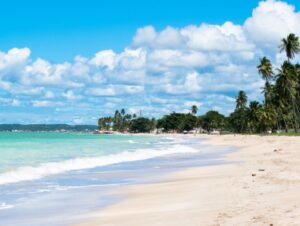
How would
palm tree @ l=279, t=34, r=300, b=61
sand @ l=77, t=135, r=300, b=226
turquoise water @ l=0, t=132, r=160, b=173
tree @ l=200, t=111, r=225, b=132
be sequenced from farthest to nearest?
tree @ l=200, t=111, r=225, b=132, palm tree @ l=279, t=34, r=300, b=61, turquoise water @ l=0, t=132, r=160, b=173, sand @ l=77, t=135, r=300, b=226

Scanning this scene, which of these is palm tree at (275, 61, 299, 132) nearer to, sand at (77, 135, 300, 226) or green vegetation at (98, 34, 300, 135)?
green vegetation at (98, 34, 300, 135)

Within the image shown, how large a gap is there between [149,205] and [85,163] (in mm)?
17922

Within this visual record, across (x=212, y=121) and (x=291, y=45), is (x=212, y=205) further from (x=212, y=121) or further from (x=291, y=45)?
(x=212, y=121)

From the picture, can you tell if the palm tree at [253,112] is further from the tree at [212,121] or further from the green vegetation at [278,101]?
the tree at [212,121]

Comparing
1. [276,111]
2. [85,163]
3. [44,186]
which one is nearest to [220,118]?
[276,111]

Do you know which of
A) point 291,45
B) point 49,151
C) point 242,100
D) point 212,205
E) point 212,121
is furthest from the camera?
point 212,121

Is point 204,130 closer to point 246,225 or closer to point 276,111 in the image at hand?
point 276,111

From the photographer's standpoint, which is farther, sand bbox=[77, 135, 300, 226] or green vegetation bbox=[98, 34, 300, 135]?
green vegetation bbox=[98, 34, 300, 135]

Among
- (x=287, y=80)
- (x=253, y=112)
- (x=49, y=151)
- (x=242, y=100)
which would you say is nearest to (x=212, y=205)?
(x=49, y=151)

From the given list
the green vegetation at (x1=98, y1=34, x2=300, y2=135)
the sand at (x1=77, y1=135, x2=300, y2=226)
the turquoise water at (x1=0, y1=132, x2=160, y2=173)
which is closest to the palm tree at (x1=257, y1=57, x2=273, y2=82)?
the green vegetation at (x1=98, y1=34, x2=300, y2=135)

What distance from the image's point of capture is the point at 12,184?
18.2 metres

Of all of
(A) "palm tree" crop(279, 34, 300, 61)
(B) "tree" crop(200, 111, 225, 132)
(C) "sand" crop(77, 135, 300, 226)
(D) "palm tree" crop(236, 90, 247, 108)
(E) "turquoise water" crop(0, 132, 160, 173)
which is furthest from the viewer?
(B) "tree" crop(200, 111, 225, 132)

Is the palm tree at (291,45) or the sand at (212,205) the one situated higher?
the palm tree at (291,45)

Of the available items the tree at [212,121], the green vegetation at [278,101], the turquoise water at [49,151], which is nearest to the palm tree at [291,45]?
the green vegetation at [278,101]
